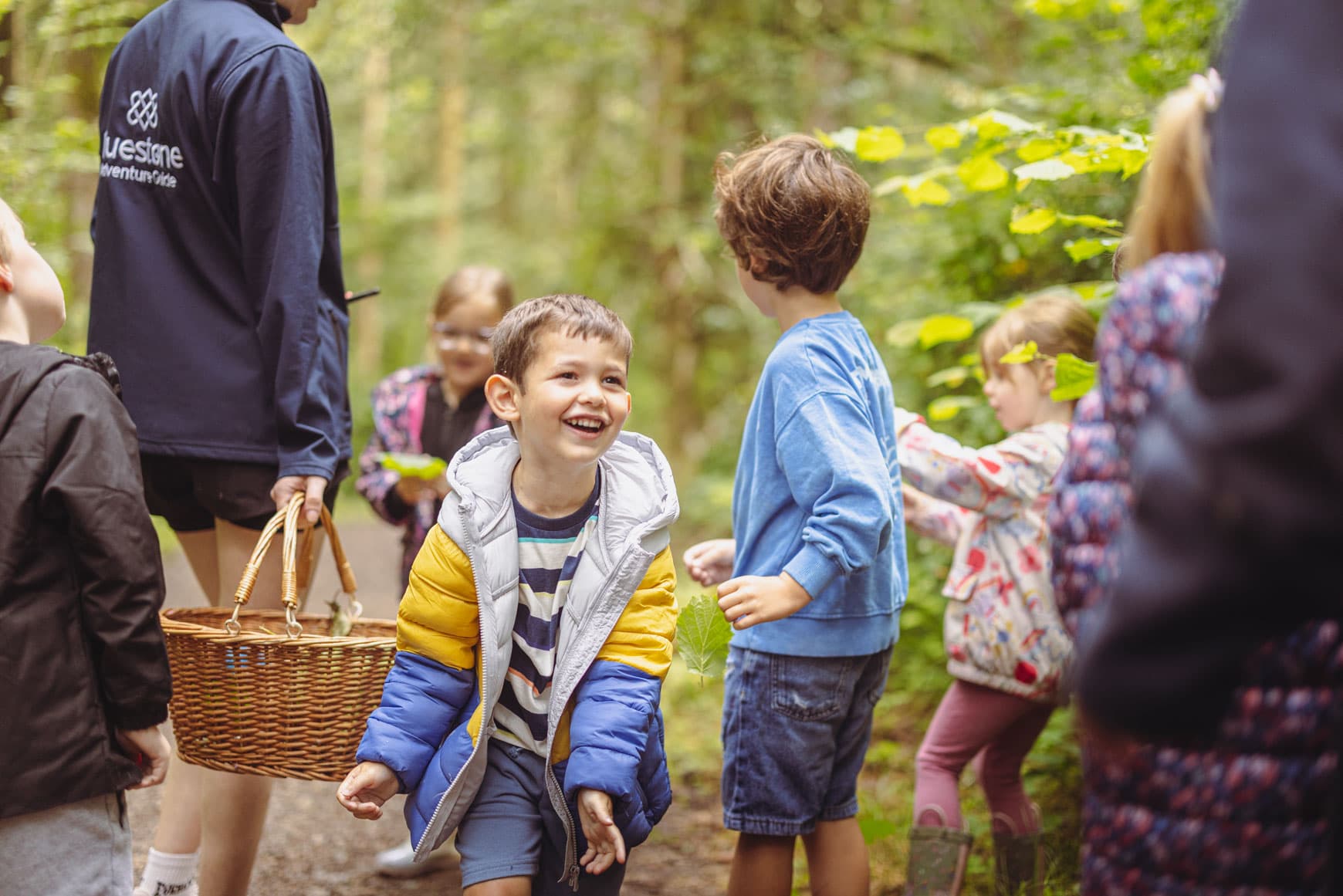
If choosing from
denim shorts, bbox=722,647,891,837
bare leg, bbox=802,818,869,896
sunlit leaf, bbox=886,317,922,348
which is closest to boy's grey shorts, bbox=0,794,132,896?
denim shorts, bbox=722,647,891,837

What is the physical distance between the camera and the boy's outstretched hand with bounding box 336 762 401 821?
7.58 ft

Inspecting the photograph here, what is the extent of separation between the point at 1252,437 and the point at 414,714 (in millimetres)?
1770

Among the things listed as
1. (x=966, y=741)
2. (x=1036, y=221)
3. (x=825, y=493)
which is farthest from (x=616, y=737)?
(x=1036, y=221)

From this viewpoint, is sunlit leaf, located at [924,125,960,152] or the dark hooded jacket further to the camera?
sunlit leaf, located at [924,125,960,152]

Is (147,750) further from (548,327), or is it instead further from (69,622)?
(548,327)

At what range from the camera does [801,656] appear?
2797 mm

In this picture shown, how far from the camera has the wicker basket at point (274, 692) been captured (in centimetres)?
252

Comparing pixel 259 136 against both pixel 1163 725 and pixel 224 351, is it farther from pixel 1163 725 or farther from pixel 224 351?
pixel 1163 725

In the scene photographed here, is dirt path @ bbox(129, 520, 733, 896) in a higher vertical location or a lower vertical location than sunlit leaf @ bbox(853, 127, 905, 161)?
lower

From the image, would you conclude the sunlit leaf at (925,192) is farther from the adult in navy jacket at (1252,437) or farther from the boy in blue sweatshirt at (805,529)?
the adult in navy jacket at (1252,437)

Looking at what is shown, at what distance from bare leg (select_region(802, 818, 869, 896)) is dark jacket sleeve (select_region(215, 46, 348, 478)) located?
157 centimetres

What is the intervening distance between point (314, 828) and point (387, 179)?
66.4 ft

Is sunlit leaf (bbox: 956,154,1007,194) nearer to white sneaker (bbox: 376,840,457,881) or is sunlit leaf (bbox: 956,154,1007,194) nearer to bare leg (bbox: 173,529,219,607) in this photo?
bare leg (bbox: 173,529,219,607)

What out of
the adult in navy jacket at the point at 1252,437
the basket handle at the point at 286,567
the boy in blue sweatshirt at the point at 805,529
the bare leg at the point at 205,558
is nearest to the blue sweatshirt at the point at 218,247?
the basket handle at the point at 286,567
